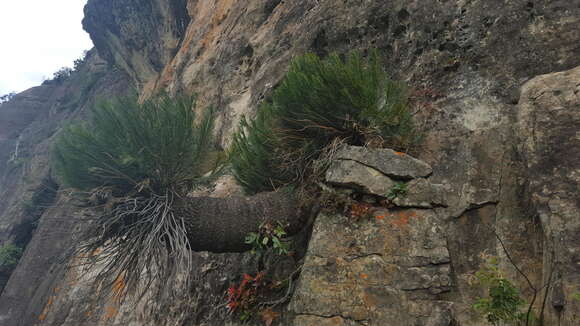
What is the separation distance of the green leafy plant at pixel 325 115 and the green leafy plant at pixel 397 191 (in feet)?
1.81

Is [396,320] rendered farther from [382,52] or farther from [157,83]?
[157,83]

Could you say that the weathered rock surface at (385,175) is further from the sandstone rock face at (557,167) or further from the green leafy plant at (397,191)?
the sandstone rock face at (557,167)

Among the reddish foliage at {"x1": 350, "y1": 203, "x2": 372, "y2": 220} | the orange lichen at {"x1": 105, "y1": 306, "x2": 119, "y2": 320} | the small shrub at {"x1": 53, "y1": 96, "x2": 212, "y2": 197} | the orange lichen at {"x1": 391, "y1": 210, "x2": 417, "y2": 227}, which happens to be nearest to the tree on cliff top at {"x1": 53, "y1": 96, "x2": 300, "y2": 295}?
the small shrub at {"x1": 53, "y1": 96, "x2": 212, "y2": 197}

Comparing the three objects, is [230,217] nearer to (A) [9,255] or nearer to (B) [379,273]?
(B) [379,273]

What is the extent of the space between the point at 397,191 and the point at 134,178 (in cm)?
249

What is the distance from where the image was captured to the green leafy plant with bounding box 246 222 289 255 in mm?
3756

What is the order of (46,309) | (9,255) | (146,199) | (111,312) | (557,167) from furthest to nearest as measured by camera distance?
(9,255) → (46,309) → (111,312) → (146,199) → (557,167)

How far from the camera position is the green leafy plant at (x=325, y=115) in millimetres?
3768

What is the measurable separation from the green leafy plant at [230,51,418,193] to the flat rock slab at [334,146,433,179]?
0.19 metres

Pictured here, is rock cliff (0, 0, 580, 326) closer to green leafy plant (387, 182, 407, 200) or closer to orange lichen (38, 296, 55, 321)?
green leafy plant (387, 182, 407, 200)

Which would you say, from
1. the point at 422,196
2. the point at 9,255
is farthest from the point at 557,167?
the point at 9,255

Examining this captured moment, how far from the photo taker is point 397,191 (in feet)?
11.3

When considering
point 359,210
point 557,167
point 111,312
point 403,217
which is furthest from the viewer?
point 111,312

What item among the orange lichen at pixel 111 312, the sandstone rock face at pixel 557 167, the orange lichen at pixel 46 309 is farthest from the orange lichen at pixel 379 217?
the orange lichen at pixel 46 309
